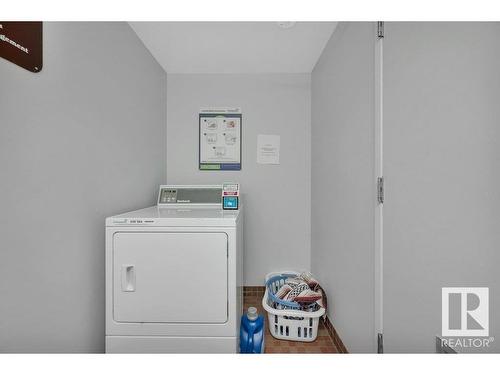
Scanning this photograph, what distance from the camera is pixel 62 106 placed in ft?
3.36

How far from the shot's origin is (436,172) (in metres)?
0.84

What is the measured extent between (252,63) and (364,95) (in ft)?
4.02

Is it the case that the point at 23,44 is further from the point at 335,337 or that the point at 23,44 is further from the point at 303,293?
the point at 335,337

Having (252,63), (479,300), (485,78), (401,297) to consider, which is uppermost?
(252,63)

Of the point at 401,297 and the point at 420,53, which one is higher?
the point at 420,53

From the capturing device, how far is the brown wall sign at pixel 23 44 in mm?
792

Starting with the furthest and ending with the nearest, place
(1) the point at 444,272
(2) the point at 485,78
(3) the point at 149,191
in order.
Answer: (3) the point at 149,191
(1) the point at 444,272
(2) the point at 485,78

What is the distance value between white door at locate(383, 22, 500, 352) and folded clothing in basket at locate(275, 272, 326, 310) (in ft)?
2.08

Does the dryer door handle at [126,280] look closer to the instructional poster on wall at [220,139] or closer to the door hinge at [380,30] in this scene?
the instructional poster on wall at [220,139]

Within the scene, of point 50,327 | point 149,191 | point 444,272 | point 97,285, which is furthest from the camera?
point 149,191

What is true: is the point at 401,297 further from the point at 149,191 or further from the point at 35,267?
the point at 149,191

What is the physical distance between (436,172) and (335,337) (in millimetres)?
1361

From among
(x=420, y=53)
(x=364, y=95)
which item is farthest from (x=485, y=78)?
(x=364, y=95)

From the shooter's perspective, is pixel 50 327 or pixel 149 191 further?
pixel 149 191
